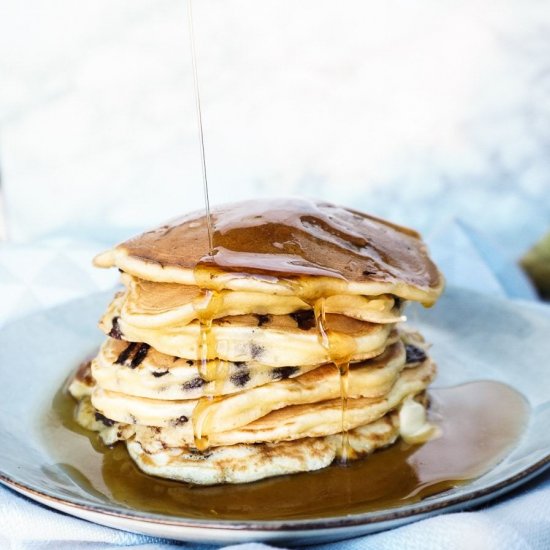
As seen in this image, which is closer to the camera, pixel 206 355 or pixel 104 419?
pixel 206 355

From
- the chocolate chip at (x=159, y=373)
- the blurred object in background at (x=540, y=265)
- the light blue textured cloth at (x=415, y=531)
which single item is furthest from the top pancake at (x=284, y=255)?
the blurred object in background at (x=540, y=265)

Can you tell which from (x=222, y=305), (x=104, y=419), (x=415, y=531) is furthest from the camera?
(x=104, y=419)

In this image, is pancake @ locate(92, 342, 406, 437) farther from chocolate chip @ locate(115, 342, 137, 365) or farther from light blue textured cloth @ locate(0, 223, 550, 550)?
light blue textured cloth @ locate(0, 223, 550, 550)

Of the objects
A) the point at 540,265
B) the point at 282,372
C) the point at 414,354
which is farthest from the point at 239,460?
the point at 540,265

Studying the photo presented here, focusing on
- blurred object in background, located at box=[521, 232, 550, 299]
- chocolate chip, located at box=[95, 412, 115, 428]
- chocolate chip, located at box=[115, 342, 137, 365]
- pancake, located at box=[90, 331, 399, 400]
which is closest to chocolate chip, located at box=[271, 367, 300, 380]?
pancake, located at box=[90, 331, 399, 400]

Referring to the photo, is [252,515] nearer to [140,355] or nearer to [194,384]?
[194,384]
